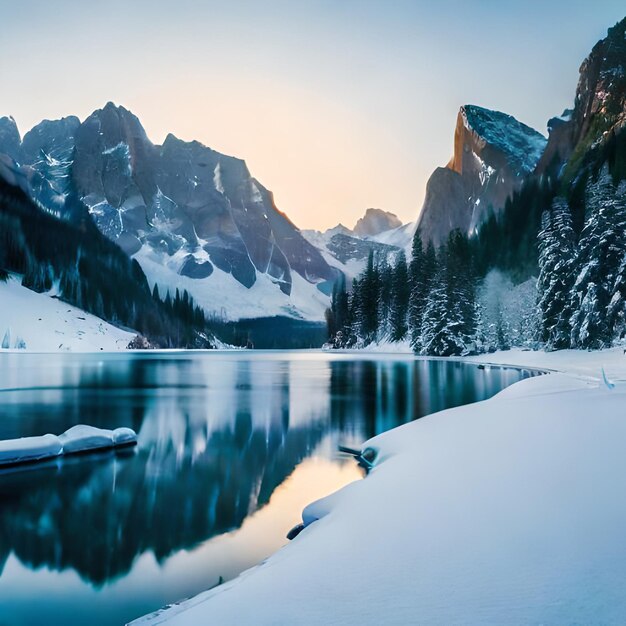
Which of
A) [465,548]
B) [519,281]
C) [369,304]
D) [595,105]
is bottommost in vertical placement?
[465,548]

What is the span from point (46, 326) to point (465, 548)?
12962 cm

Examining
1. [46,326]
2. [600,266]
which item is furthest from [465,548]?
[46,326]

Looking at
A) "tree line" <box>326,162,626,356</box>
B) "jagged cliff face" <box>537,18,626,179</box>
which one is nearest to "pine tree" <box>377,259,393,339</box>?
"tree line" <box>326,162,626,356</box>

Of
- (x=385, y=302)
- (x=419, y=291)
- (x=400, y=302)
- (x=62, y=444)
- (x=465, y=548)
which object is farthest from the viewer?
(x=385, y=302)

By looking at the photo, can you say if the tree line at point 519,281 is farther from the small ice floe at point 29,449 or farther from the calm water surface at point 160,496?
the small ice floe at point 29,449

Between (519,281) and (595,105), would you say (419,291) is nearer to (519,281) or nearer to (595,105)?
(519,281)

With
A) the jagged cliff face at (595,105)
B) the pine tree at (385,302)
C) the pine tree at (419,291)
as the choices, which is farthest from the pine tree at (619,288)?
the pine tree at (385,302)

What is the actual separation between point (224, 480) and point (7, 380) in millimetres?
35160

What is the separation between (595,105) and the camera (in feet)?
323

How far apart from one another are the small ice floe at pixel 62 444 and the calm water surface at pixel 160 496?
69 cm

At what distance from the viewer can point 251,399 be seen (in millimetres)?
30156

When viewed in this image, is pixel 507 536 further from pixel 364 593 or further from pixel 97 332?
pixel 97 332

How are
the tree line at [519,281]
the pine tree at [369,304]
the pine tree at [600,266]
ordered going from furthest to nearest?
the pine tree at [369,304] → the tree line at [519,281] → the pine tree at [600,266]

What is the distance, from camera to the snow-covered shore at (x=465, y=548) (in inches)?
158
